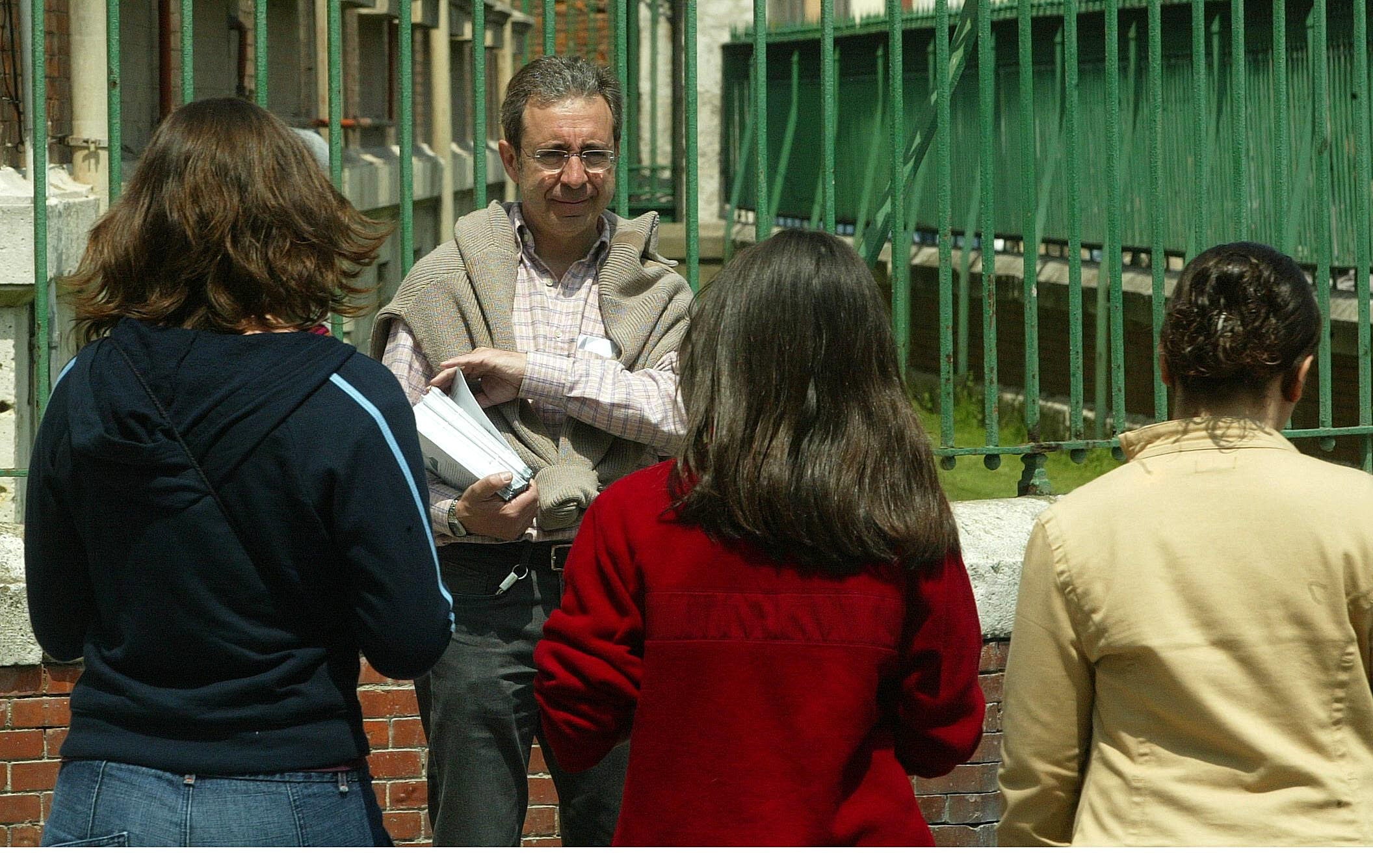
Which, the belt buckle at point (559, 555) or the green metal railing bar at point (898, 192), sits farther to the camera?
the green metal railing bar at point (898, 192)

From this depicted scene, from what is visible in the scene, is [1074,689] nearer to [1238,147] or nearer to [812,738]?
[812,738]

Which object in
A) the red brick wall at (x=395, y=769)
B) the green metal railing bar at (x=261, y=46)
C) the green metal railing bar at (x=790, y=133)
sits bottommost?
the red brick wall at (x=395, y=769)

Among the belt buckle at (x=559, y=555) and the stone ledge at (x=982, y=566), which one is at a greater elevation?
the belt buckle at (x=559, y=555)

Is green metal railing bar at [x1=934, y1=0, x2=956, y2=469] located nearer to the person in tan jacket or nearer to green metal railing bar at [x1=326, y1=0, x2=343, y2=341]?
green metal railing bar at [x1=326, y1=0, x2=343, y2=341]

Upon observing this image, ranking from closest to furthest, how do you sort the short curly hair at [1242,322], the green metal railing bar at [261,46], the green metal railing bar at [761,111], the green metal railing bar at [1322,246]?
the short curly hair at [1242,322] < the green metal railing bar at [261,46] < the green metal railing bar at [761,111] < the green metal railing bar at [1322,246]

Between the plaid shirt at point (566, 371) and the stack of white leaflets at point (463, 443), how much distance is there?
11 centimetres

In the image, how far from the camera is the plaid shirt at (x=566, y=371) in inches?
111

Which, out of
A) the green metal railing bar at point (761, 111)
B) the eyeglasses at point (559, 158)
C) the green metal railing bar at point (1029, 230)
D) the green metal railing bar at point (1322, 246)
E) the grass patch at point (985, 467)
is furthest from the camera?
the grass patch at point (985, 467)

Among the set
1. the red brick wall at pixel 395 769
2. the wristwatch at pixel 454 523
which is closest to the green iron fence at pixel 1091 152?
the red brick wall at pixel 395 769

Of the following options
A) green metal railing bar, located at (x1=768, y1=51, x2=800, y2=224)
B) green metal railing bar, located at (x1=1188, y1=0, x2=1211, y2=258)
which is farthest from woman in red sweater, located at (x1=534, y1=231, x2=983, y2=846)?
green metal railing bar, located at (x1=768, y1=51, x2=800, y2=224)

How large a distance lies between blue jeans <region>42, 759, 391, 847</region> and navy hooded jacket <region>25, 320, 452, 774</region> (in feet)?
0.07

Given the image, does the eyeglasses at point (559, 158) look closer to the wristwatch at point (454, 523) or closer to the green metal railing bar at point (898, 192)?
the wristwatch at point (454, 523)

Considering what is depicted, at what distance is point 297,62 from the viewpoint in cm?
901

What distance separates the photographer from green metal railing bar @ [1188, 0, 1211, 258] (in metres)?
4.18
